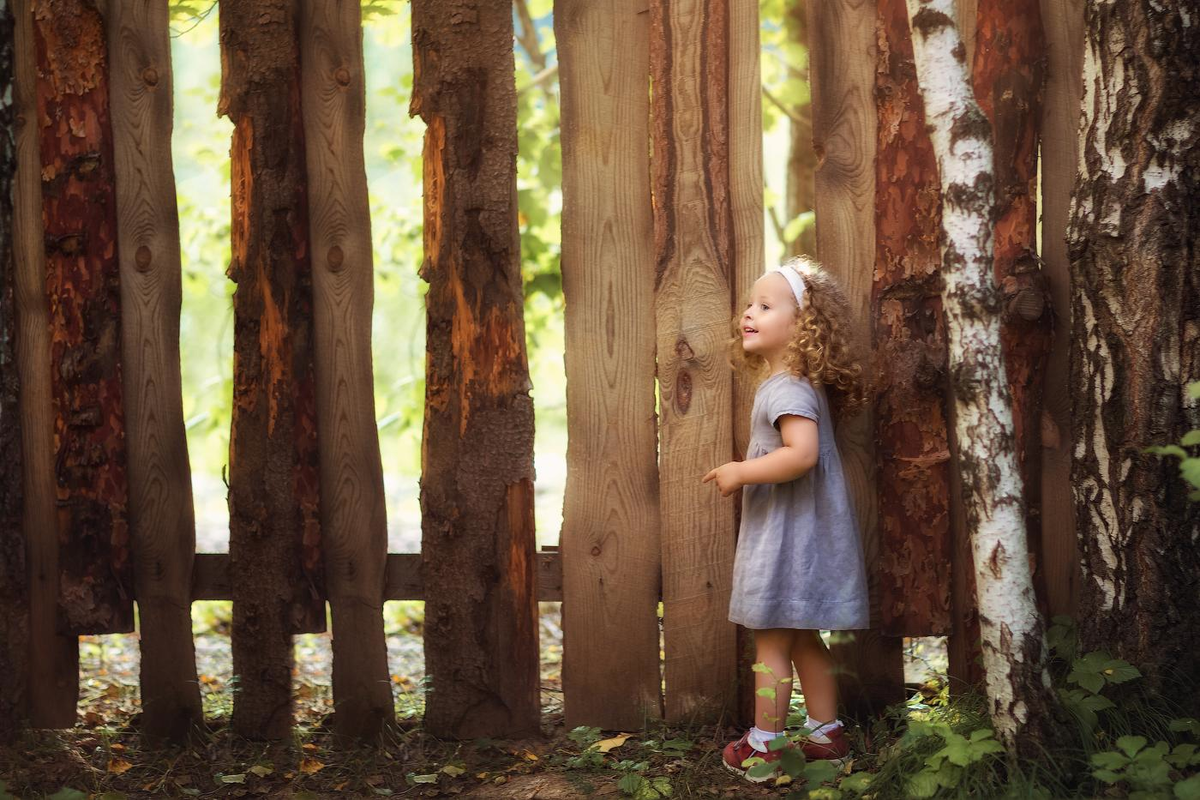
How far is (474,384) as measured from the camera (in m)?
3.34

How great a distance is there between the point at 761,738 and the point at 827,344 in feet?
3.81

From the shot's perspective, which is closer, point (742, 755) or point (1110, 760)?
point (1110, 760)

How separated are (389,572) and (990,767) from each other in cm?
193

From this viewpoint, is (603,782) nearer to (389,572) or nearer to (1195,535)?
(389,572)

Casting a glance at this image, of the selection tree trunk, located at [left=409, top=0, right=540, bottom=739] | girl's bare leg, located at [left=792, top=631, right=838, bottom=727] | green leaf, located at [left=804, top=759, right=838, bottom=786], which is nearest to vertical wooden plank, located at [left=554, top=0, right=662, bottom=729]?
tree trunk, located at [left=409, top=0, right=540, bottom=739]

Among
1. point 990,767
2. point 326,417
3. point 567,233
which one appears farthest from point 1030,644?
point 326,417

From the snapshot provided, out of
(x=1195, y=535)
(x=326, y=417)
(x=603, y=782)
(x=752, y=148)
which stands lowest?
(x=603, y=782)

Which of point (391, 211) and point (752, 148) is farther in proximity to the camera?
point (391, 211)

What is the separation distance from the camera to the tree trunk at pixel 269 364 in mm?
3359

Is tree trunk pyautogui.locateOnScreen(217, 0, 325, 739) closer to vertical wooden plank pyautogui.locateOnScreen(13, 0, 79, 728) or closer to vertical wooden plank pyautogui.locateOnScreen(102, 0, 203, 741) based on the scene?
vertical wooden plank pyautogui.locateOnScreen(102, 0, 203, 741)

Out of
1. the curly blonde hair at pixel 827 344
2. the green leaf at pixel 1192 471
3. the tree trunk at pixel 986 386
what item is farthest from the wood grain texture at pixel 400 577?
the green leaf at pixel 1192 471

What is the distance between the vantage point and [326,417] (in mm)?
3473

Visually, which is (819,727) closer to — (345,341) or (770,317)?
(770,317)

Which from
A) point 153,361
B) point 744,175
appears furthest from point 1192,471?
point 153,361
